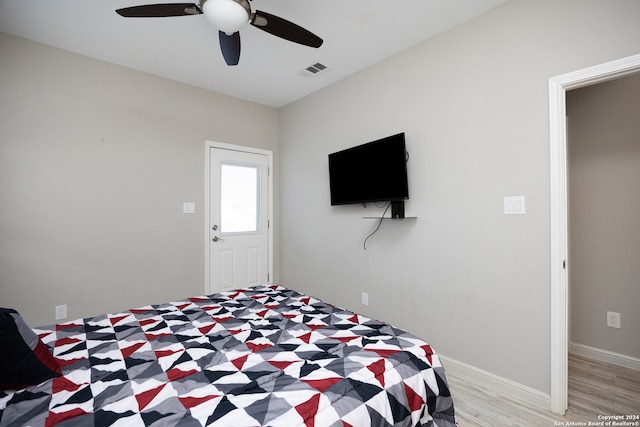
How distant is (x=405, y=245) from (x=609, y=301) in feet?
5.59

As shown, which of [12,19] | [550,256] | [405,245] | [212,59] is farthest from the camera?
[212,59]

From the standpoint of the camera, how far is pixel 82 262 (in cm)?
288

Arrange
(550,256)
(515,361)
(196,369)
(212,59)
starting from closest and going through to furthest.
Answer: (196,369)
(550,256)
(515,361)
(212,59)

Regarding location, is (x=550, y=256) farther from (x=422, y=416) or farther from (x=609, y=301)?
(x=422, y=416)

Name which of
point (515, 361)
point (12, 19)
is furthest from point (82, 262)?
point (515, 361)

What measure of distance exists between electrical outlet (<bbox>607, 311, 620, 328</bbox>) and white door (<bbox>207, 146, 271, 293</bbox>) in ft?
11.7

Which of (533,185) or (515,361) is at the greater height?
(533,185)

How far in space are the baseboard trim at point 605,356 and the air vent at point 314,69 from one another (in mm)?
3505

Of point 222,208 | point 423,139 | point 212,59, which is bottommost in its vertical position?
point 222,208

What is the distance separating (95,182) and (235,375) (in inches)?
107

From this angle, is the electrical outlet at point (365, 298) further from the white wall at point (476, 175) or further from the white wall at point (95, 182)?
the white wall at point (95, 182)

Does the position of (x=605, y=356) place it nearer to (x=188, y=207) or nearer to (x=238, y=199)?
(x=238, y=199)

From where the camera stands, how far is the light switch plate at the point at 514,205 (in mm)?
2094

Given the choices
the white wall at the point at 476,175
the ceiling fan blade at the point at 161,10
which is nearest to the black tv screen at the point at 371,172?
the white wall at the point at 476,175
